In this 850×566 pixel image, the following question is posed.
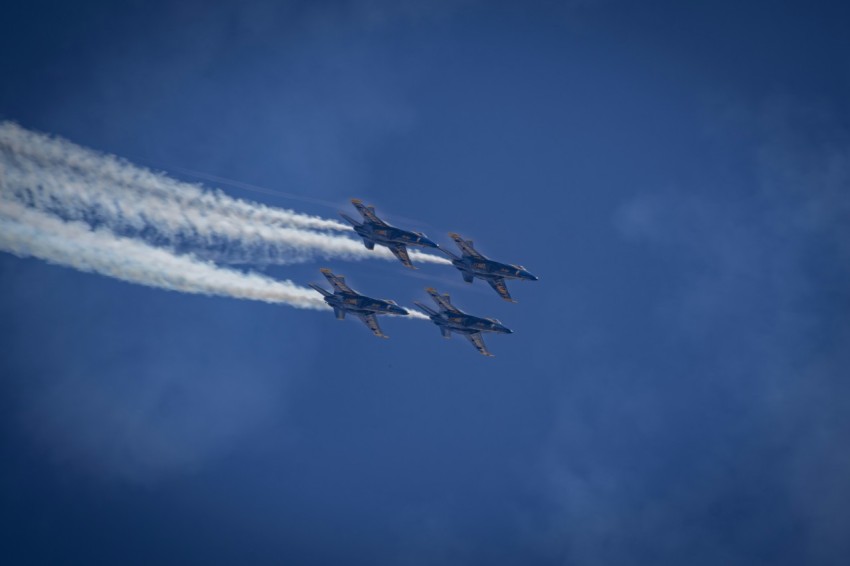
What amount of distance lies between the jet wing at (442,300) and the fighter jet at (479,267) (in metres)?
2.47

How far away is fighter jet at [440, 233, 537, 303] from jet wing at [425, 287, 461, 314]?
2474 millimetres

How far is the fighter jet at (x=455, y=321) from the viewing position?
6938 cm

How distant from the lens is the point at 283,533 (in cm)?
8356

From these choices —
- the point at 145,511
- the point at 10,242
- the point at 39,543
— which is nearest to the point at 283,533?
the point at 145,511

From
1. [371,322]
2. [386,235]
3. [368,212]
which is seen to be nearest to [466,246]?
[386,235]

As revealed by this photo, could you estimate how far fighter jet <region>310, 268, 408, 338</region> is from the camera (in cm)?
6662

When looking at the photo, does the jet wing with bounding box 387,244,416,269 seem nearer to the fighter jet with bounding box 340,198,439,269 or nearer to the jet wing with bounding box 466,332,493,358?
the fighter jet with bounding box 340,198,439,269

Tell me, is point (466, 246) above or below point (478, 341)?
above

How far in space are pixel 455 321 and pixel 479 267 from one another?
5.04m

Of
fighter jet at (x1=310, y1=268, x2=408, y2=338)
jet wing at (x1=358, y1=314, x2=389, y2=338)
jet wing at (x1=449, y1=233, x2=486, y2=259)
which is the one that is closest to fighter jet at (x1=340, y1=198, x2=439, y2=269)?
jet wing at (x1=449, y1=233, x2=486, y2=259)

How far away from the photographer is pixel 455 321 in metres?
69.4

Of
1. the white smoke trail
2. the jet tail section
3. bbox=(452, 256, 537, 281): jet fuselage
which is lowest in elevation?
the white smoke trail

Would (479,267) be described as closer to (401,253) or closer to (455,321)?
(455,321)

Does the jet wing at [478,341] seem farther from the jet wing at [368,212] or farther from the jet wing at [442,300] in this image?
the jet wing at [368,212]
